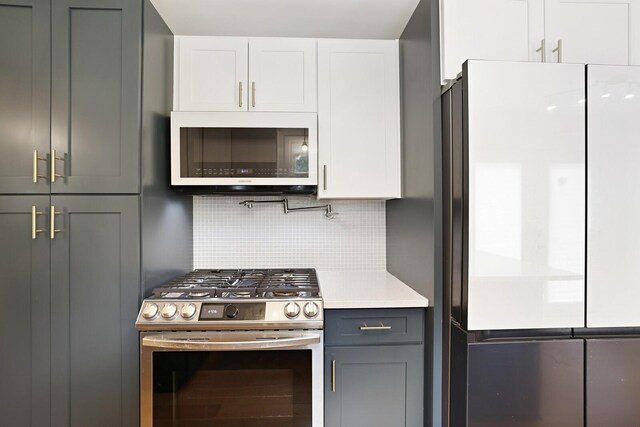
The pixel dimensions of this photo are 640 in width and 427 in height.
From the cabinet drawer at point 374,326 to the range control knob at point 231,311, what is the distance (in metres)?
0.41

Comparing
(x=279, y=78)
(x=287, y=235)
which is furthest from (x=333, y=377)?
(x=279, y=78)

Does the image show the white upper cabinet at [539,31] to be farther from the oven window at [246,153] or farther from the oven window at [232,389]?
the oven window at [232,389]

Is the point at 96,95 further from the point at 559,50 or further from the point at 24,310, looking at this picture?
the point at 559,50

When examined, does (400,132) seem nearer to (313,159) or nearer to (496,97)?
(313,159)

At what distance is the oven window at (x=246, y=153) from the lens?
1849mm

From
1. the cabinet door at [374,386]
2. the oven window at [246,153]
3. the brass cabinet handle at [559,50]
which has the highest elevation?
the brass cabinet handle at [559,50]

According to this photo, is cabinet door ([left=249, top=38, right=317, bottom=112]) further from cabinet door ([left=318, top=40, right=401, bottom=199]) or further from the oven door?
the oven door

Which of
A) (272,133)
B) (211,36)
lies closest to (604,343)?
(272,133)

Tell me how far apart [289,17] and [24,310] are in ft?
6.22

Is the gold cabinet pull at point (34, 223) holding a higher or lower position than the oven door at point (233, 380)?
higher

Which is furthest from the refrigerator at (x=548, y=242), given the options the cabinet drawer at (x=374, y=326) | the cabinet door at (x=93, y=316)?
the cabinet door at (x=93, y=316)

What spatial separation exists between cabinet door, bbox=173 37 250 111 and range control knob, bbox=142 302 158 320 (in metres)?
1.07

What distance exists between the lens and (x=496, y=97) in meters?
1.30

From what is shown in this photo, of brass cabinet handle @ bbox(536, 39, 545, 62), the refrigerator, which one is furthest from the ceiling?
the refrigerator
